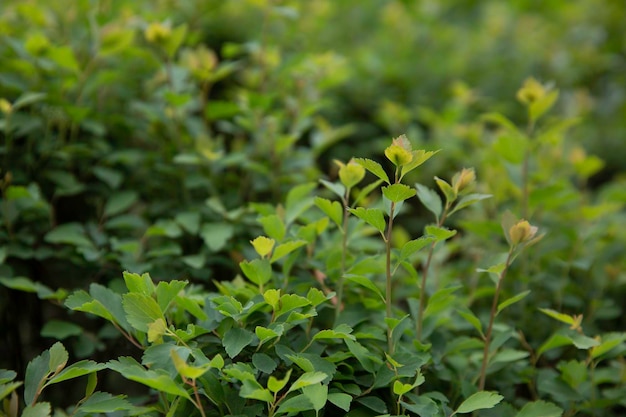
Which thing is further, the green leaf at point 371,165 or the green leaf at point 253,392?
the green leaf at point 371,165

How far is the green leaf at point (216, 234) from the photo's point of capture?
1.46m

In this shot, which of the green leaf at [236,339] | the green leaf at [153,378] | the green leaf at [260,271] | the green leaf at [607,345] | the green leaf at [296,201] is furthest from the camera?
the green leaf at [296,201]

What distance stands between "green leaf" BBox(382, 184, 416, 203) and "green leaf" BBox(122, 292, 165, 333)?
469 millimetres

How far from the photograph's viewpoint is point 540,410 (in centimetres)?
116

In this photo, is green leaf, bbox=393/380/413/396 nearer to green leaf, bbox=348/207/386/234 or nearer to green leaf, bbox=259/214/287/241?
green leaf, bbox=348/207/386/234

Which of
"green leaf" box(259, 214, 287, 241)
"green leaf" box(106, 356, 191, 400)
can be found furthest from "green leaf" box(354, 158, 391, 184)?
"green leaf" box(106, 356, 191, 400)

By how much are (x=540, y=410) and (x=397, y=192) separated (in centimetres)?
52

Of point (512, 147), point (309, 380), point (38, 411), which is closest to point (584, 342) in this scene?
point (512, 147)

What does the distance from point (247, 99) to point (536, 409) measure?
112 cm

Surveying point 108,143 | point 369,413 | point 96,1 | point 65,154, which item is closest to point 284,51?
point 96,1

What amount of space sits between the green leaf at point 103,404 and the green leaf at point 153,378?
74mm

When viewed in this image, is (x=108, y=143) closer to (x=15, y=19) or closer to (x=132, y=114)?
(x=132, y=114)

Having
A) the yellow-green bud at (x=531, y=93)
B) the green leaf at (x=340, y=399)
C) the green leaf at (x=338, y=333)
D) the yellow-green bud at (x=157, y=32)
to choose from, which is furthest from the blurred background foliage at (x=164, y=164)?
the green leaf at (x=340, y=399)

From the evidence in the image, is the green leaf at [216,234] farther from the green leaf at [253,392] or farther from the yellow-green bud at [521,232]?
the yellow-green bud at [521,232]
